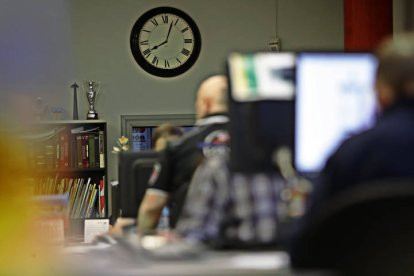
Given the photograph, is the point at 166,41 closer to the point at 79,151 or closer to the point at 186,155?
the point at 79,151

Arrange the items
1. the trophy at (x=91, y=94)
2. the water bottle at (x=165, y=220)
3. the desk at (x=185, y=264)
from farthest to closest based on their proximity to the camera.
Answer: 1. the trophy at (x=91, y=94)
2. the water bottle at (x=165, y=220)
3. the desk at (x=185, y=264)

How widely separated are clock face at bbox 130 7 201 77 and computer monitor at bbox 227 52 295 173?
18.3 feet

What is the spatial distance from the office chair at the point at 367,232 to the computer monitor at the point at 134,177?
1.67m

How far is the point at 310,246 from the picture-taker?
1.10 metres

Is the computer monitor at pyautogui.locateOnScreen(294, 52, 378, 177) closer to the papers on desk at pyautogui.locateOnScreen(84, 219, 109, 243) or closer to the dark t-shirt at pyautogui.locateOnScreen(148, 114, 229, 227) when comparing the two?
the dark t-shirt at pyautogui.locateOnScreen(148, 114, 229, 227)

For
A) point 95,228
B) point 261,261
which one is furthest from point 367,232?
point 95,228

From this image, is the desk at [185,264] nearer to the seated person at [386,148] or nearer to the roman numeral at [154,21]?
the seated person at [386,148]

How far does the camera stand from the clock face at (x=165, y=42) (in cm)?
706

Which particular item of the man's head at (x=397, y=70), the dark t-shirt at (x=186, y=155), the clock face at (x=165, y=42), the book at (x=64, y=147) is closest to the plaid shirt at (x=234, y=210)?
the dark t-shirt at (x=186, y=155)

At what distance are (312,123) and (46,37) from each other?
5.64 m

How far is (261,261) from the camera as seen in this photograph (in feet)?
4.29

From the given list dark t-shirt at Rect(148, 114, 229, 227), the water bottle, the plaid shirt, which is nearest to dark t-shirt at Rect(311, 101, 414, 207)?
the plaid shirt

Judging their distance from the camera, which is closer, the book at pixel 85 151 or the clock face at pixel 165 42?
the book at pixel 85 151

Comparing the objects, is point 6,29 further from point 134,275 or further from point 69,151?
point 134,275
